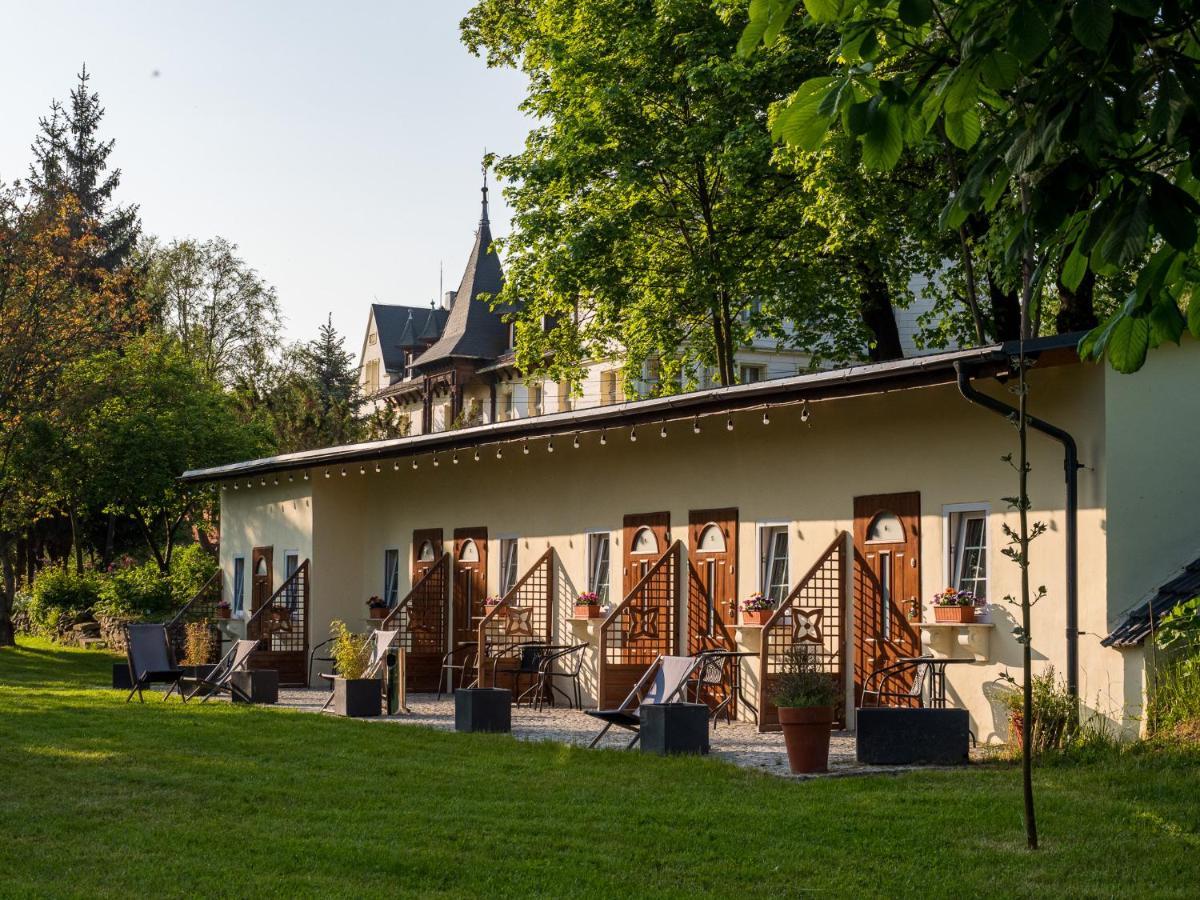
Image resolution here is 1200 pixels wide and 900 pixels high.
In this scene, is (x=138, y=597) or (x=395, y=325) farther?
(x=395, y=325)

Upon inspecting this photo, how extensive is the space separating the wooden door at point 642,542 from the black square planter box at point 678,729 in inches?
205

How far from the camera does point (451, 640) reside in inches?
835

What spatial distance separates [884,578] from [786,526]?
1.64 m

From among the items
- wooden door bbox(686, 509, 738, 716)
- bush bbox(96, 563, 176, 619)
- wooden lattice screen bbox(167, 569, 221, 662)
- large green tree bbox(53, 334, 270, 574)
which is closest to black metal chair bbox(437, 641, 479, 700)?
wooden door bbox(686, 509, 738, 716)

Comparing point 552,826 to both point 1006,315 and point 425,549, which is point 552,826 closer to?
point 1006,315

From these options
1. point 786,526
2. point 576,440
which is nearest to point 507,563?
point 576,440

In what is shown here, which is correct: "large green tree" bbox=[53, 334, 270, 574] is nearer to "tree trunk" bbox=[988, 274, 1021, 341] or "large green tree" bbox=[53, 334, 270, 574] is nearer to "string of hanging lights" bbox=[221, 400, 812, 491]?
"string of hanging lights" bbox=[221, 400, 812, 491]

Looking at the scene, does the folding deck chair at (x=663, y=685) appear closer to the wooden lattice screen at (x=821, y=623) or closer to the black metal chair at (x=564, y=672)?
the wooden lattice screen at (x=821, y=623)

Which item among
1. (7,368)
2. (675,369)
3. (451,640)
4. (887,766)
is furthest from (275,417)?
(887,766)

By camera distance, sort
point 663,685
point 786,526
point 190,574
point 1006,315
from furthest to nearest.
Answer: point 190,574 < point 1006,315 < point 786,526 < point 663,685

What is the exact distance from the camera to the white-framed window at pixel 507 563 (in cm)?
2038

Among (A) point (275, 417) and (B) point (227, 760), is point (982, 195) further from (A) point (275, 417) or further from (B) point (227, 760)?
(A) point (275, 417)

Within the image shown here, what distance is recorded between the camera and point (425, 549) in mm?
22422

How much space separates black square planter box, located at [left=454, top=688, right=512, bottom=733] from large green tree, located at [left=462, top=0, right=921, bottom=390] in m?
9.13
